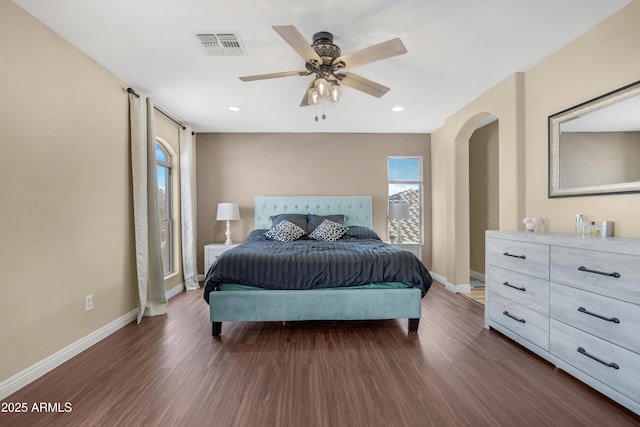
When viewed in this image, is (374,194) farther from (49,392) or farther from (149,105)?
(49,392)

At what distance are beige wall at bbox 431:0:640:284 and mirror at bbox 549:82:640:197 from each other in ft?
0.24

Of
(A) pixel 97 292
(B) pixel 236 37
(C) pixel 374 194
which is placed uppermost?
(B) pixel 236 37

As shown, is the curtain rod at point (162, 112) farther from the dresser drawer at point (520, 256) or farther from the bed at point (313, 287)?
the dresser drawer at point (520, 256)

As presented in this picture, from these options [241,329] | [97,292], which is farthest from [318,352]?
[97,292]

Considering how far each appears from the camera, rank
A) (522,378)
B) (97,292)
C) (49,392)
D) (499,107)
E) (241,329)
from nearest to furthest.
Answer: (49,392)
(522,378)
(97,292)
(241,329)
(499,107)

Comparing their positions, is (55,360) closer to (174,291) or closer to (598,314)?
(174,291)

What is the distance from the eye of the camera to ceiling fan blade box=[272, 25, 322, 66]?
5.49ft

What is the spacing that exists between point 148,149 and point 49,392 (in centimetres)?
236

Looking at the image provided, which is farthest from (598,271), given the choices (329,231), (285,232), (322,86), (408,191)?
(408,191)

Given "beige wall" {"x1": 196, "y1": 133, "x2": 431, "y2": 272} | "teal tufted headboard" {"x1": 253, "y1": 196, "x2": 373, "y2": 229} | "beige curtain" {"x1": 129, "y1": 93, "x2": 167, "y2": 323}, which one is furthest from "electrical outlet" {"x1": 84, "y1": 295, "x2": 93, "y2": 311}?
"teal tufted headboard" {"x1": 253, "y1": 196, "x2": 373, "y2": 229}

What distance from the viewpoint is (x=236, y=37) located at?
214cm

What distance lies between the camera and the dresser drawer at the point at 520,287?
2107 mm

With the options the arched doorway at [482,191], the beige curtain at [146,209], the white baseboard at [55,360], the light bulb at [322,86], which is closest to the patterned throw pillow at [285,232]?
the beige curtain at [146,209]

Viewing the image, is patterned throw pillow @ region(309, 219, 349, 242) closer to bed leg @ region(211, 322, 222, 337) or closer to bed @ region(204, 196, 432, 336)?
bed @ region(204, 196, 432, 336)
